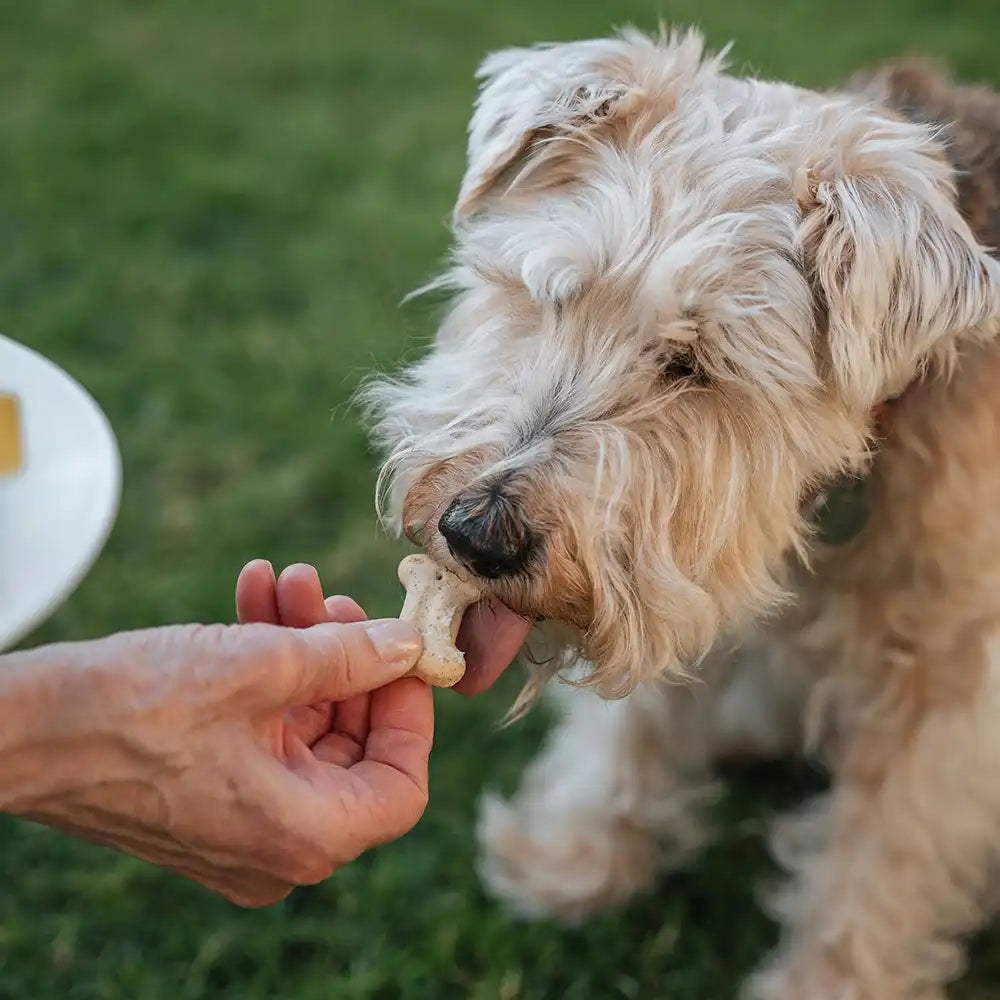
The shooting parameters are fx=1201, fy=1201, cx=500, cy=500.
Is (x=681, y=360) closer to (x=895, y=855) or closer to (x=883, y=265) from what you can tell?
(x=883, y=265)

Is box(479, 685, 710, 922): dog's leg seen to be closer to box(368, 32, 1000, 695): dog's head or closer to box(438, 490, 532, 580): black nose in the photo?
box(368, 32, 1000, 695): dog's head

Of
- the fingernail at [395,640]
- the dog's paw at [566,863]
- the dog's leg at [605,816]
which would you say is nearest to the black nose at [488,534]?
the fingernail at [395,640]

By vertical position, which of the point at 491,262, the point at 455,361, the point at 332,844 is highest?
the point at 491,262

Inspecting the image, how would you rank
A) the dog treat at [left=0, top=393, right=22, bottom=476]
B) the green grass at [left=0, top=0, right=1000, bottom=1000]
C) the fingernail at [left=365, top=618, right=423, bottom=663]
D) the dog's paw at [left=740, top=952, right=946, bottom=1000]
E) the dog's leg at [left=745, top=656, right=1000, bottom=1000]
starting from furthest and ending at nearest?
the green grass at [left=0, top=0, right=1000, bottom=1000], the dog's paw at [left=740, top=952, right=946, bottom=1000], the dog's leg at [left=745, top=656, right=1000, bottom=1000], the dog treat at [left=0, top=393, right=22, bottom=476], the fingernail at [left=365, top=618, right=423, bottom=663]

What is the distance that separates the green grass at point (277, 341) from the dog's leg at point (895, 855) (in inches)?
7.4

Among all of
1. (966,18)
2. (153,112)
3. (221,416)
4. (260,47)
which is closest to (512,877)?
(221,416)

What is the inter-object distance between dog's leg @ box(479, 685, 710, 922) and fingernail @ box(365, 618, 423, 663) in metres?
0.89

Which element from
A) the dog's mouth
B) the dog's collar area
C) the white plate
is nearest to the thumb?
the dog's mouth

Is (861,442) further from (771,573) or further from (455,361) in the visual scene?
(455,361)

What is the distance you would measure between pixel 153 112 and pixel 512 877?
3.48 m

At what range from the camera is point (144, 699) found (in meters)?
1.51

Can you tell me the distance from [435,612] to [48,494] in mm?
660

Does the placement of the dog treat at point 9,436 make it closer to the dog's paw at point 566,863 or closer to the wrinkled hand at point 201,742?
the wrinkled hand at point 201,742

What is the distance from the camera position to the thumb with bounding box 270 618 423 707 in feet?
5.03
